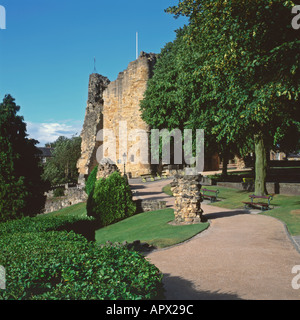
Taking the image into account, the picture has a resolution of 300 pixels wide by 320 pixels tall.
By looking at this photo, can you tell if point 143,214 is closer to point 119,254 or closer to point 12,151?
point 12,151

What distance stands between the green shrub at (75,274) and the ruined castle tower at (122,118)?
3808 centimetres

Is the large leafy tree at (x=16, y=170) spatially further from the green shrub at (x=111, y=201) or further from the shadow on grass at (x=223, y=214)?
the shadow on grass at (x=223, y=214)

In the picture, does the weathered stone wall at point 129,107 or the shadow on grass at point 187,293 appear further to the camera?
the weathered stone wall at point 129,107

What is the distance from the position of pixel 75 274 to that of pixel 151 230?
1136 cm

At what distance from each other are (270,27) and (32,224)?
12.2 metres

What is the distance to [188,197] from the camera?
16391 millimetres

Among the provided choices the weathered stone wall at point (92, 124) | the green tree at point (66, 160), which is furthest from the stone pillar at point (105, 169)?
the green tree at point (66, 160)

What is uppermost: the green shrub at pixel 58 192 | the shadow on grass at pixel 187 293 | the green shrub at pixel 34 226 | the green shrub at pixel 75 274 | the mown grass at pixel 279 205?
the green shrub at pixel 75 274

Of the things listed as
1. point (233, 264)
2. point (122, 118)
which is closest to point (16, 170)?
point (233, 264)

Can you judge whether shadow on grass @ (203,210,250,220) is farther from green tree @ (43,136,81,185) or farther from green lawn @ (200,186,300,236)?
green tree @ (43,136,81,185)

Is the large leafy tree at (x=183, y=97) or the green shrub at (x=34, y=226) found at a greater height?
the large leafy tree at (x=183, y=97)

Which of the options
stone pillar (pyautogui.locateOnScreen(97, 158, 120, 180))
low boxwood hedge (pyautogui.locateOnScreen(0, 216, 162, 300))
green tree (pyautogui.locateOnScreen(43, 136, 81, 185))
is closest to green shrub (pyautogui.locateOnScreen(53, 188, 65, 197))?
green tree (pyautogui.locateOnScreen(43, 136, 81, 185))

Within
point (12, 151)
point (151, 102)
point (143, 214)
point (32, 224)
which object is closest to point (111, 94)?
point (151, 102)

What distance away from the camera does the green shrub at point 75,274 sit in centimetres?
460
